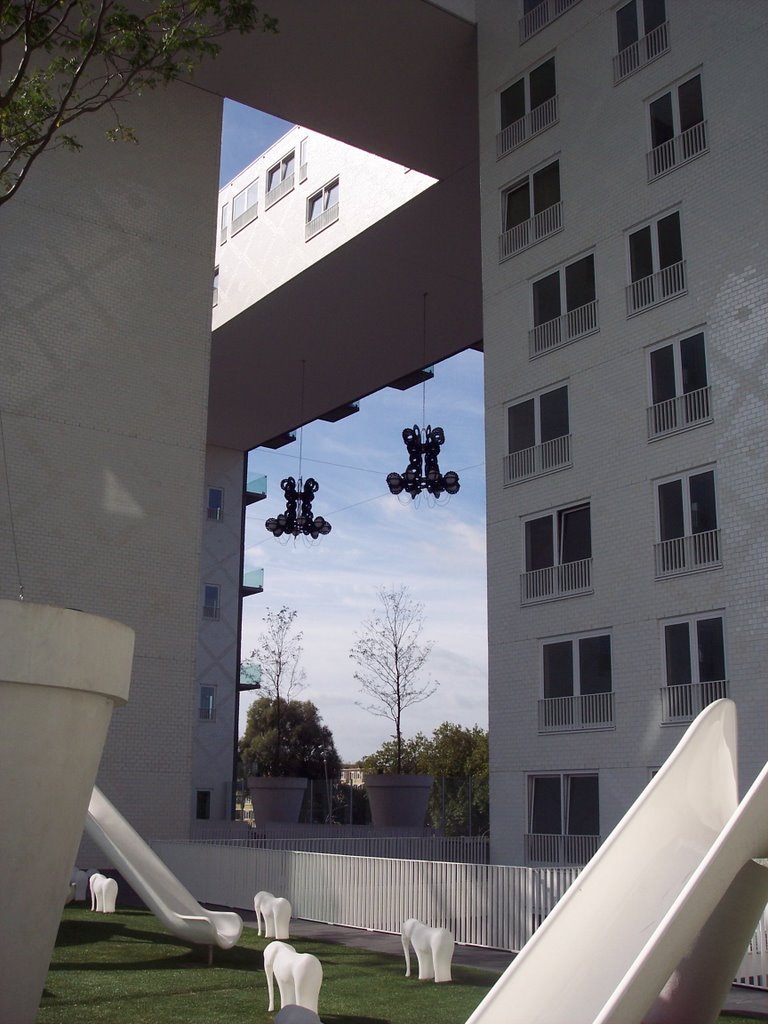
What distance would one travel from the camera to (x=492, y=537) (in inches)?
902

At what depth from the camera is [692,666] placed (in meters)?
18.3

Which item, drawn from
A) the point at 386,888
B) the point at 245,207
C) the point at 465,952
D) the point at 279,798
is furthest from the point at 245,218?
the point at 465,952

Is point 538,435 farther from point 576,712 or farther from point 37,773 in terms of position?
point 37,773

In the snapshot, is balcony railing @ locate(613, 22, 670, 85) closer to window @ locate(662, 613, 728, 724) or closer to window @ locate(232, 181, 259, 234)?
window @ locate(662, 613, 728, 724)

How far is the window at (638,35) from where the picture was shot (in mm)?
20922

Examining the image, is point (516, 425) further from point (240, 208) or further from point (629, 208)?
point (240, 208)

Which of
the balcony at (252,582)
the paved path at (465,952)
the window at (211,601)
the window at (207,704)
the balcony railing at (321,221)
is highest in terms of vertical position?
the balcony railing at (321,221)

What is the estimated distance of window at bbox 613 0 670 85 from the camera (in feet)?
68.6

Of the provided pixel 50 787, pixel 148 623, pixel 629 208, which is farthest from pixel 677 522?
pixel 50 787

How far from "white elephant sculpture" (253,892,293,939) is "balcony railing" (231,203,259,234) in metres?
24.3

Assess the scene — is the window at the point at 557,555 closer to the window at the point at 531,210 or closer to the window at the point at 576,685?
the window at the point at 576,685

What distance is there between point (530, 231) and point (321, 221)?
9.11 m

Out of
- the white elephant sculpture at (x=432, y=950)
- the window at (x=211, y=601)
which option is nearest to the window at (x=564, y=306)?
the white elephant sculpture at (x=432, y=950)

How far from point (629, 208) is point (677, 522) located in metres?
6.11
